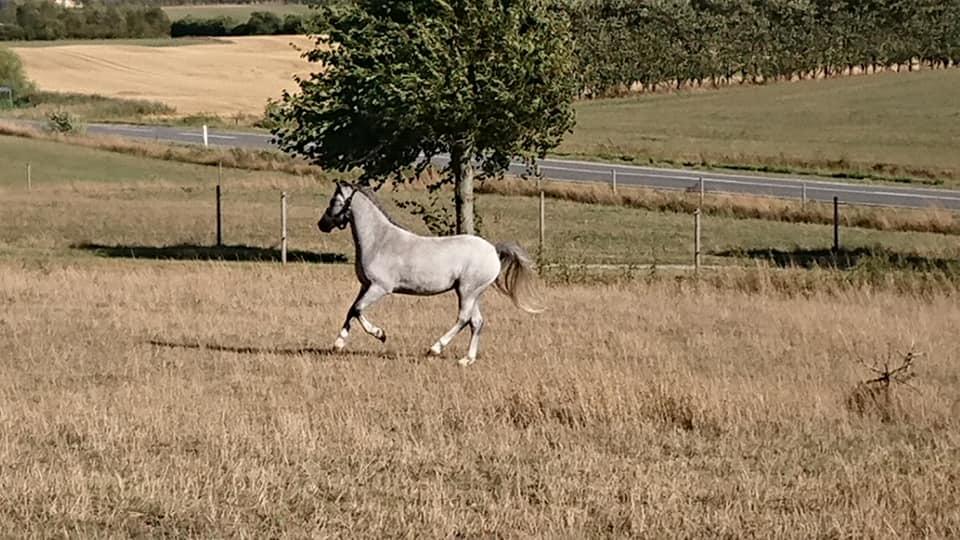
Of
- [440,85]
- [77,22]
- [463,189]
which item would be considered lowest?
[463,189]

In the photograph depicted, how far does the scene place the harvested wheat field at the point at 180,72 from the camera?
112938 millimetres

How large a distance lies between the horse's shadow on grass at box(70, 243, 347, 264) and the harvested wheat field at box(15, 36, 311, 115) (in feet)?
219

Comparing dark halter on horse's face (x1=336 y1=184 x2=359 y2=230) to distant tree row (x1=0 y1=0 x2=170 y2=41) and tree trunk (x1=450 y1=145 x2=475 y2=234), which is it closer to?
tree trunk (x1=450 y1=145 x2=475 y2=234)

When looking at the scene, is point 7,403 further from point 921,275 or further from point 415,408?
point 921,275

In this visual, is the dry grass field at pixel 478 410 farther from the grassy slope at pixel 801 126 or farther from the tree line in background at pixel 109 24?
the tree line in background at pixel 109 24

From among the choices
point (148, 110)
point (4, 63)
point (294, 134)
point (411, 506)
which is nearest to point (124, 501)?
point (411, 506)

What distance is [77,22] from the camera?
17275 cm

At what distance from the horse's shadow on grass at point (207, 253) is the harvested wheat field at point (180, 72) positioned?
6685 centimetres

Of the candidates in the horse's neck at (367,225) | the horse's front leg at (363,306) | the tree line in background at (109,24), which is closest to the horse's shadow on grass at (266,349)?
the horse's front leg at (363,306)

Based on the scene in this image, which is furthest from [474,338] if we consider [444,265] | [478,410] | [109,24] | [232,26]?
[232,26]

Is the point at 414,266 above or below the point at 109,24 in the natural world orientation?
below

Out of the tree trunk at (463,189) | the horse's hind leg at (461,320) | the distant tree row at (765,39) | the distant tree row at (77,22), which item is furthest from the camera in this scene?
the distant tree row at (77,22)

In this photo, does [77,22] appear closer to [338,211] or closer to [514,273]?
[338,211]

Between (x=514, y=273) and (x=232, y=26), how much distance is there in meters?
166
